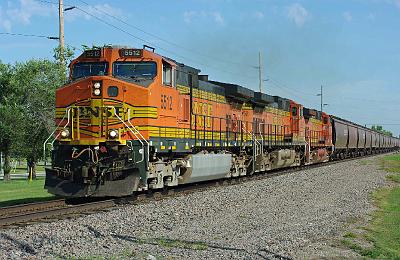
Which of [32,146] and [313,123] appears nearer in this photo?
[32,146]

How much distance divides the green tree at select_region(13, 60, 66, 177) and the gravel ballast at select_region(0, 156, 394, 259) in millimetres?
18175

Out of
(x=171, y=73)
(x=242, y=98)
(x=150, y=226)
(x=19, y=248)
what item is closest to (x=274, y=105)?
(x=242, y=98)

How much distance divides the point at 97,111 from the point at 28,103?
19.4 metres

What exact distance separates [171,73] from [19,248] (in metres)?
8.11

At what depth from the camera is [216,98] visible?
65.3ft

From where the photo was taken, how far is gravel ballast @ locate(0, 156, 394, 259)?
724 centimetres

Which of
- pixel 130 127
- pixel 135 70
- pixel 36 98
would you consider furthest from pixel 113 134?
pixel 36 98

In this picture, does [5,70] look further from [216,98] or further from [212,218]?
[212,218]

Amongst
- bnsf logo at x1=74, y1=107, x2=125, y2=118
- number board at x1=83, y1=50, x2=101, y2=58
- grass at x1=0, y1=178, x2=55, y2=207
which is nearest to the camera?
bnsf logo at x1=74, y1=107, x2=125, y2=118

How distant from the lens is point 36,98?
98.5 ft

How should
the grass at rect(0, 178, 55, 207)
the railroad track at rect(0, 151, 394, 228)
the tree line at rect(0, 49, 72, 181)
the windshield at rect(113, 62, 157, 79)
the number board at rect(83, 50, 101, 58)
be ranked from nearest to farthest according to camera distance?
the railroad track at rect(0, 151, 394, 228), the windshield at rect(113, 62, 157, 79), the number board at rect(83, 50, 101, 58), the grass at rect(0, 178, 55, 207), the tree line at rect(0, 49, 72, 181)

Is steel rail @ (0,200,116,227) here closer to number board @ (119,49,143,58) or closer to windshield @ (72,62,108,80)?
windshield @ (72,62,108,80)

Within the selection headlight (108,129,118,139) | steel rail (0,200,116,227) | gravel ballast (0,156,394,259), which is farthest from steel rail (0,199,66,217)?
headlight (108,129,118,139)

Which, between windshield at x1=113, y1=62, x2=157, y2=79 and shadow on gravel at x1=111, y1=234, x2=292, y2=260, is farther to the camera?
windshield at x1=113, y1=62, x2=157, y2=79
